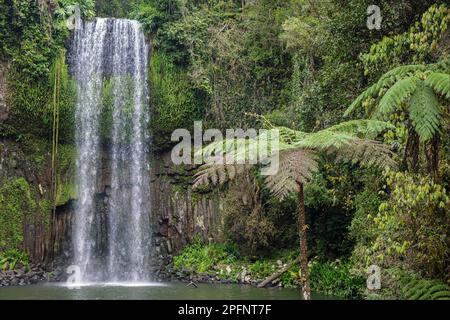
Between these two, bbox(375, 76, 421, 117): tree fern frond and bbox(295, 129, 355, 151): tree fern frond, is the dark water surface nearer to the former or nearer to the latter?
bbox(295, 129, 355, 151): tree fern frond

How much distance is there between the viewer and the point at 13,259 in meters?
15.8

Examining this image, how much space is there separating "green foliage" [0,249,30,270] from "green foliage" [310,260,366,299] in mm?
8637

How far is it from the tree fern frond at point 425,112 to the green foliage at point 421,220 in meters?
0.97

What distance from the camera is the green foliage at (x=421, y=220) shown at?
5.89 metres

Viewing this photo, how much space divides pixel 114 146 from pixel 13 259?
16.2ft

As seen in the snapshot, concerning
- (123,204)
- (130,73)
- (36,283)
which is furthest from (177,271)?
(130,73)

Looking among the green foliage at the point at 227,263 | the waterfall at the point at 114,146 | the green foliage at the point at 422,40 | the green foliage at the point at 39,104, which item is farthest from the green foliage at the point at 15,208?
the green foliage at the point at 422,40

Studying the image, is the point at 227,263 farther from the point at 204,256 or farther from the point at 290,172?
the point at 290,172

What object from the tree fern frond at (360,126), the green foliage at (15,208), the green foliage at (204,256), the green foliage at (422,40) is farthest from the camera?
the green foliage at (204,256)

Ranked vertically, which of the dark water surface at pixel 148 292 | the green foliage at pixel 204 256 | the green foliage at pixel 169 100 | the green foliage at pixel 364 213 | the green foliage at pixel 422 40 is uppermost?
the green foliage at pixel 169 100

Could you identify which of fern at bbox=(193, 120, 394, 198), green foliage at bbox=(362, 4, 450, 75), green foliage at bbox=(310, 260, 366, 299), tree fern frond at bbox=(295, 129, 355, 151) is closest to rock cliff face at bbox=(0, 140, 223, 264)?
green foliage at bbox=(310, 260, 366, 299)

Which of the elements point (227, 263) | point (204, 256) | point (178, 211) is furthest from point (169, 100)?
point (227, 263)

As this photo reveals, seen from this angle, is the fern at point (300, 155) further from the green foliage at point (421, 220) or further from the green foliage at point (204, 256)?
the green foliage at point (204, 256)

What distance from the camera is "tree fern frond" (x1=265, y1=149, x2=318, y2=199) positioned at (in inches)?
217
